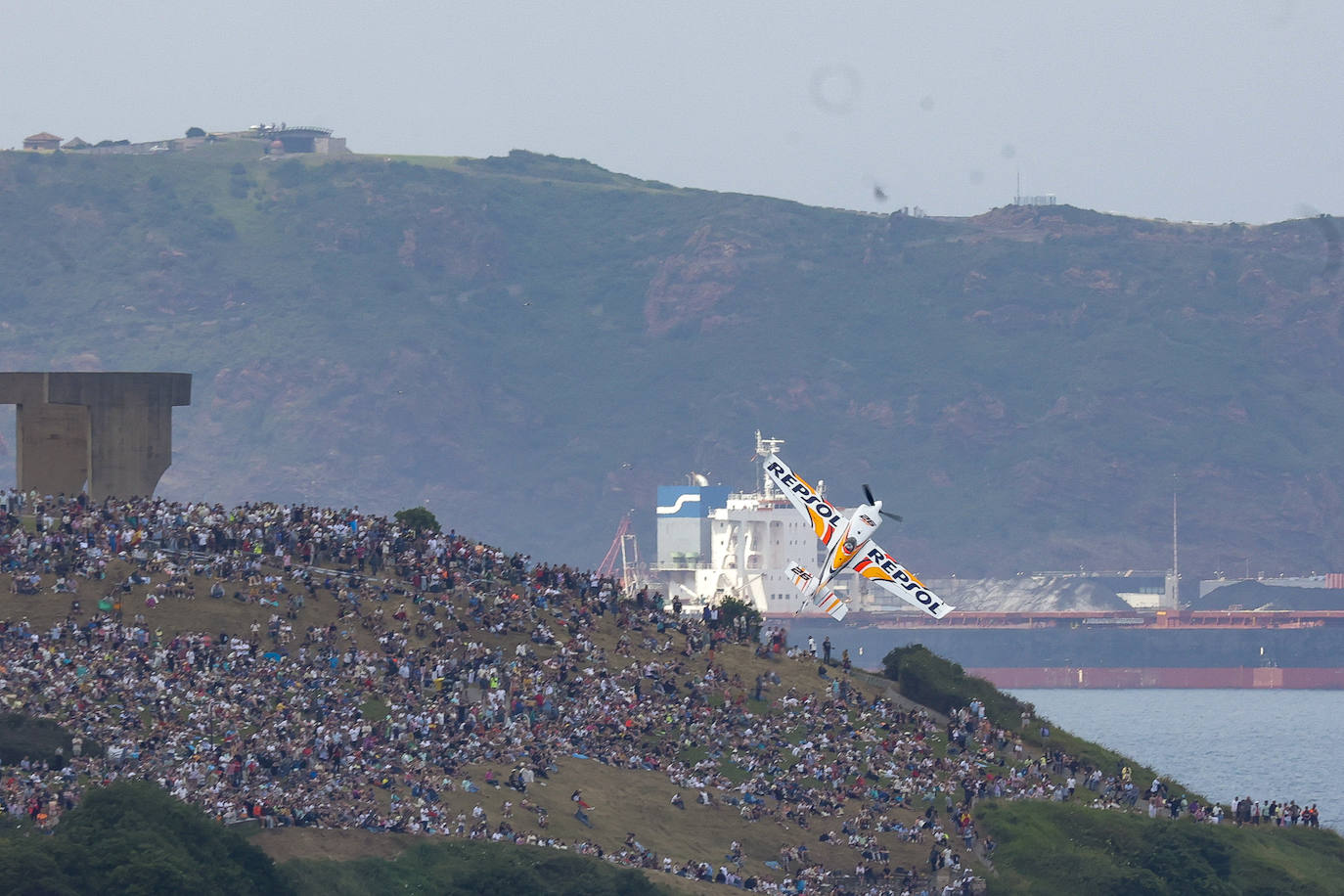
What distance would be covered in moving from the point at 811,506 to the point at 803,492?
33.7 inches

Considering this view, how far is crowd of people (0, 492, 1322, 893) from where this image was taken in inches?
1962

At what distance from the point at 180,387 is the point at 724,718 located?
27962mm

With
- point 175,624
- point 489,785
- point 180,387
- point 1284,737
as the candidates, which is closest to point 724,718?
point 489,785

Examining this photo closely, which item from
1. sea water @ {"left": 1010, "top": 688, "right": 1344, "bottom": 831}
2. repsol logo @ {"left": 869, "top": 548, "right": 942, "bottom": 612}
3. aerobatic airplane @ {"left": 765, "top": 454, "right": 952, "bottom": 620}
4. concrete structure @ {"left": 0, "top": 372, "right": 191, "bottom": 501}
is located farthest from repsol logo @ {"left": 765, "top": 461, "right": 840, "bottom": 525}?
concrete structure @ {"left": 0, "top": 372, "right": 191, "bottom": 501}

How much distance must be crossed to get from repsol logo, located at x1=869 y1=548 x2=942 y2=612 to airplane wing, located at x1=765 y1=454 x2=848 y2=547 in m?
2.43

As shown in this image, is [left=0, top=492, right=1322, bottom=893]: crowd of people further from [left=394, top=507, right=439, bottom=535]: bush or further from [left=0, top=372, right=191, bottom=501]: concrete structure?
[left=394, top=507, right=439, bottom=535]: bush

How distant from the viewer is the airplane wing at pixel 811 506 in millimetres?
75062

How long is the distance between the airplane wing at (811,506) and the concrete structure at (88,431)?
23107 millimetres

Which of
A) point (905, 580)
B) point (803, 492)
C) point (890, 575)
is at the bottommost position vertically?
point (905, 580)

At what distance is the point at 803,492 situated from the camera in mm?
77062

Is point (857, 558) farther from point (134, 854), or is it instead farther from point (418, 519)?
point (134, 854)

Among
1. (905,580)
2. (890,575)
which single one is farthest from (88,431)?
(905,580)

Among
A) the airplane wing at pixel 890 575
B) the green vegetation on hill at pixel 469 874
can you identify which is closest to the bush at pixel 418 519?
the airplane wing at pixel 890 575

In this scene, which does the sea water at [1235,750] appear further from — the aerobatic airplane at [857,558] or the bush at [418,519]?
the bush at [418,519]
